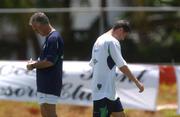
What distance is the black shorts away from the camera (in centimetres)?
868

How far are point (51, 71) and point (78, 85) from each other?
3.72m

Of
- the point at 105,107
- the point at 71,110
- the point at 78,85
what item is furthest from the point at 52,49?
the point at 71,110

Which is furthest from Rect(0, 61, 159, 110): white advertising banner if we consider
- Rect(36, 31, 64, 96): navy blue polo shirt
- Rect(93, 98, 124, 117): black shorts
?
Rect(36, 31, 64, 96): navy blue polo shirt

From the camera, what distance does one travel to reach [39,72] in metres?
8.70

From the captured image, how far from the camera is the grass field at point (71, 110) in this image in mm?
12289

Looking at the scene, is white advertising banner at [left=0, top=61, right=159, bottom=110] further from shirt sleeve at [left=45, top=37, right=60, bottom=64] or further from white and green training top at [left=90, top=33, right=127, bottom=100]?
shirt sleeve at [left=45, top=37, right=60, bottom=64]

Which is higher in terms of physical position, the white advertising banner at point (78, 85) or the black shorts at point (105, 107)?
the black shorts at point (105, 107)

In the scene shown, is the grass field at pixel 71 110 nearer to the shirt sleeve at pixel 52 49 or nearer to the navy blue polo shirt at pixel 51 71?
the navy blue polo shirt at pixel 51 71

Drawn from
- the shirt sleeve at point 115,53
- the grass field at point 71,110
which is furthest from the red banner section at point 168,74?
the shirt sleeve at point 115,53

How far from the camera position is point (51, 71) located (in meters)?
8.64

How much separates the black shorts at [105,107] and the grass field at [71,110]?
11.4ft

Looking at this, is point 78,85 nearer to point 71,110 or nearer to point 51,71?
Answer: point 71,110

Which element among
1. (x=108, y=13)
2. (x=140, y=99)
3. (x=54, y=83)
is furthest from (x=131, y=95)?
(x=108, y=13)

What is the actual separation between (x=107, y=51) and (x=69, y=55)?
10261 mm
